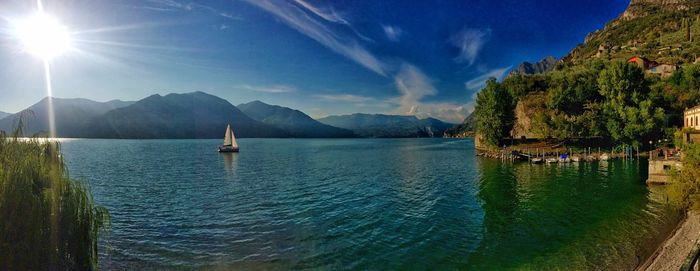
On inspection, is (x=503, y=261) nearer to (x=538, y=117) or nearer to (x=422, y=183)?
(x=422, y=183)

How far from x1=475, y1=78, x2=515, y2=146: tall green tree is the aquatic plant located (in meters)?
102

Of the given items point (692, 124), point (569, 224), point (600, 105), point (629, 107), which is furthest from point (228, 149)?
point (692, 124)

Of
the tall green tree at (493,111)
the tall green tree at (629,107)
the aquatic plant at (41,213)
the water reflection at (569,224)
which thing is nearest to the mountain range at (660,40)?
the tall green tree at (629,107)

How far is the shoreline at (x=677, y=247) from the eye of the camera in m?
16.5

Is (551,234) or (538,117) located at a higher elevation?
(538,117)

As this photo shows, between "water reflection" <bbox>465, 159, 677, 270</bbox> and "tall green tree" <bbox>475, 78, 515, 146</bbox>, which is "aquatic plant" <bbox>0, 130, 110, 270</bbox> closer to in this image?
"water reflection" <bbox>465, 159, 677, 270</bbox>

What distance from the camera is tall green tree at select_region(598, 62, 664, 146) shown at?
242ft

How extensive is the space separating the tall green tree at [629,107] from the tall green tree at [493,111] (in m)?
25.1

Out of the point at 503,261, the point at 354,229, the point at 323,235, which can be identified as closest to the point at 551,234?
the point at 503,261

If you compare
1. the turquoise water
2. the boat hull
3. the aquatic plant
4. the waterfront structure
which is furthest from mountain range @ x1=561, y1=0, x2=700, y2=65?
the aquatic plant

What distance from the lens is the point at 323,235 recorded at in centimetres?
2394

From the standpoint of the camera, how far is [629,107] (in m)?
77.2

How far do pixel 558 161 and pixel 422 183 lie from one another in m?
42.0

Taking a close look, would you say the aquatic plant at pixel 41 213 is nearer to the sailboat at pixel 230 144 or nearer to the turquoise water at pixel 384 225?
the turquoise water at pixel 384 225
